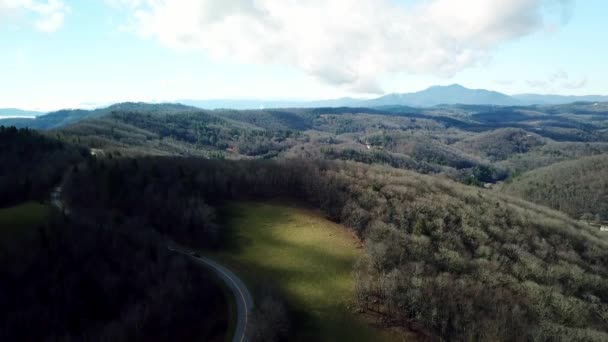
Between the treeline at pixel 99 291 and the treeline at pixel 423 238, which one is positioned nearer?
the treeline at pixel 99 291

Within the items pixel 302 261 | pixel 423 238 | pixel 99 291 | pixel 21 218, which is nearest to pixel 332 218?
pixel 423 238

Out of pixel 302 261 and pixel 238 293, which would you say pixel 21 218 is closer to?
pixel 238 293

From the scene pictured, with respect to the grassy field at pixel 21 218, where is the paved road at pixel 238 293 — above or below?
below

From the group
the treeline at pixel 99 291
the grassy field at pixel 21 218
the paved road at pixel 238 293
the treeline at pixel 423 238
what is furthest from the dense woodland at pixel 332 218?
the grassy field at pixel 21 218

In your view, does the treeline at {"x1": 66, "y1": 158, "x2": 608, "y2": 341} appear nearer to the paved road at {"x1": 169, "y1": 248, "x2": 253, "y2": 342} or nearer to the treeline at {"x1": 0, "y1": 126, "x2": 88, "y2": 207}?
the paved road at {"x1": 169, "y1": 248, "x2": 253, "y2": 342}

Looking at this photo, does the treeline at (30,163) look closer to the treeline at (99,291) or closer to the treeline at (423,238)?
the treeline at (423,238)

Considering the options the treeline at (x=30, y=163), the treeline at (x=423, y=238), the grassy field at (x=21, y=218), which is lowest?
the treeline at (x=423, y=238)
